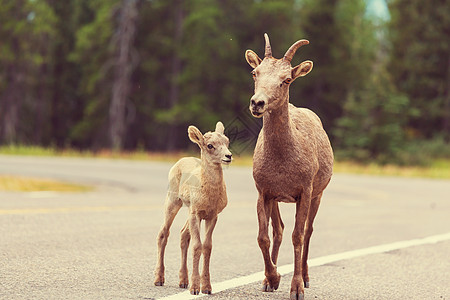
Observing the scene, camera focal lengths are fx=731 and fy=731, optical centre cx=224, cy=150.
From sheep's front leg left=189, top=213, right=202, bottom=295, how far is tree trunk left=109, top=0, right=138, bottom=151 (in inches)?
1396

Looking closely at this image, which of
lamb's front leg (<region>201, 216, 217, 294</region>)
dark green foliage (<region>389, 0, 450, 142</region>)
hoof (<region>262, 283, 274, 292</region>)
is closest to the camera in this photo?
lamb's front leg (<region>201, 216, 217, 294</region>)

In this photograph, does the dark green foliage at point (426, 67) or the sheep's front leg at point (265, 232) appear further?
the dark green foliage at point (426, 67)

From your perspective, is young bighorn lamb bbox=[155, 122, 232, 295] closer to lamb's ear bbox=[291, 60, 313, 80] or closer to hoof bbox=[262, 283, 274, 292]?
hoof bbox=[262, 283, 274, 292]

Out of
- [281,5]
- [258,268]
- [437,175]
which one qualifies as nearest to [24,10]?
[281,5]

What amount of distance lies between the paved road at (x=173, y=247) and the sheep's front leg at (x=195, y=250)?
32 cm

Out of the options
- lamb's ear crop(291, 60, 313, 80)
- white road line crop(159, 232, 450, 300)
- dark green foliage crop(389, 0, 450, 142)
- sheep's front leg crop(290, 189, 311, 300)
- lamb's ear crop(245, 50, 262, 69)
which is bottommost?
white road line crop(159, 232, 450, 300)

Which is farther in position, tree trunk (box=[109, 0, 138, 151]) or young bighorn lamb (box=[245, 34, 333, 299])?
tree trunk (box=[109, 0, 138, 151])

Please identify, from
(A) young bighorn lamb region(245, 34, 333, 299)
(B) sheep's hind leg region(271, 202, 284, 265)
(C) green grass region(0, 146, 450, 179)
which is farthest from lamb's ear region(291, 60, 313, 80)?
(C) green grass region(0, 146, 450, 179)

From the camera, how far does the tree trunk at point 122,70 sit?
41781 mm

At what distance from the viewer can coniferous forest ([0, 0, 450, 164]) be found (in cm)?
4216

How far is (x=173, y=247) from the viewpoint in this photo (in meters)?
9.71

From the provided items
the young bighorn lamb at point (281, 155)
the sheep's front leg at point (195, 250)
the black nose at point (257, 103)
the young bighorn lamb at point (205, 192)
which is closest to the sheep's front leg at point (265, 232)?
the young bighorn lamb at point (281, 155)

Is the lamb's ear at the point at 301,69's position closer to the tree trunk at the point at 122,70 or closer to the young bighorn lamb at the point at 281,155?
the young bighorn lamb at the point at 281,155

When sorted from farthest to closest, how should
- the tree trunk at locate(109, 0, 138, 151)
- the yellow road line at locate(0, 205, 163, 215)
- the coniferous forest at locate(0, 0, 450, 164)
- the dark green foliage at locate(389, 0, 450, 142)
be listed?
the dark green foliage at locate(389, 0, 450, 142) < the coniferous forest at locate(0, 0, 450, 164) < the tree trunk at locate(109, 0, 138, 151) < the yellow road line at locate(0, 205, 163, 215)
